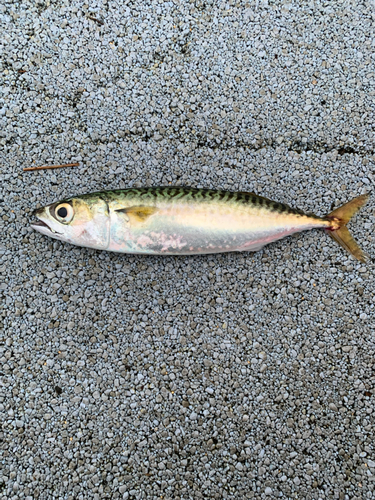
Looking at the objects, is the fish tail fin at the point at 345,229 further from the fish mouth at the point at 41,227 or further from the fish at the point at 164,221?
the fish mouth at the point at 41,227

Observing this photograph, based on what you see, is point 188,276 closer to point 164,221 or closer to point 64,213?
point 164,221

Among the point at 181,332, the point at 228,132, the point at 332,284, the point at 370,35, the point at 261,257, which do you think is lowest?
the point at 181,332

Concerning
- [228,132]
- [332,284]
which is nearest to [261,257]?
[332,284]

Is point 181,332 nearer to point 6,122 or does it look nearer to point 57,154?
point 57,154

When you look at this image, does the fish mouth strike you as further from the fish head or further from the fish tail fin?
the fish tail fin

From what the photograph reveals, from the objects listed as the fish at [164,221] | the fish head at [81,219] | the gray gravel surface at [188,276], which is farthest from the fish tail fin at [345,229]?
the fish head at [81,219]

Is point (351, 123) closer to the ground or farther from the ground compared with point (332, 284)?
farther from the ground
